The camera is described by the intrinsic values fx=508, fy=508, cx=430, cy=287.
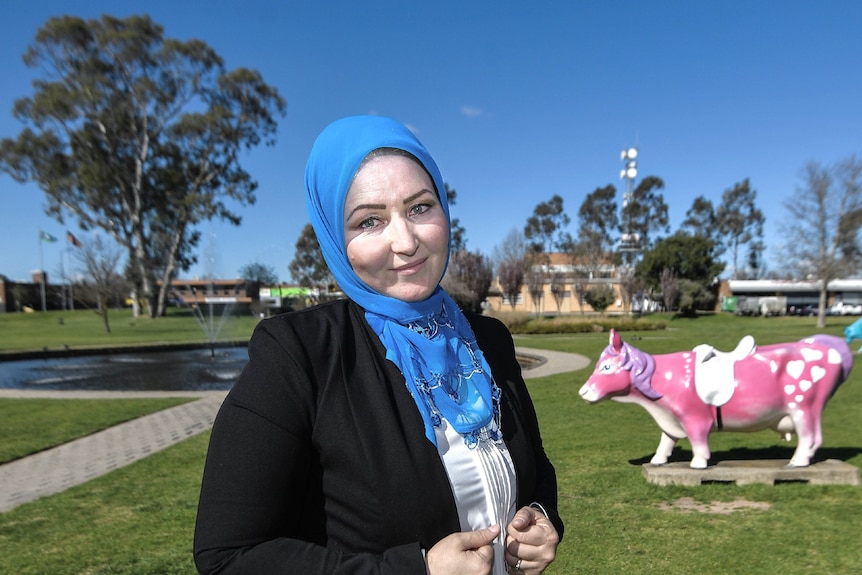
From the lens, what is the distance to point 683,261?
41.6 meters

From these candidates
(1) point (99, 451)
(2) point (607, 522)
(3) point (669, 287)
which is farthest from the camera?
(3) point (669, 287)

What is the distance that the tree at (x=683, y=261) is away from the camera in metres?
41.6

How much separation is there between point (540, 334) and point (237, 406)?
967 inches

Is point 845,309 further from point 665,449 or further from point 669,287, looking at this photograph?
point 665,449

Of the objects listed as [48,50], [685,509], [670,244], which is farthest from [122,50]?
[670,244]

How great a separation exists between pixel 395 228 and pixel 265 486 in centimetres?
60

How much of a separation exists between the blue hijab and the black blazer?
0.22 feet

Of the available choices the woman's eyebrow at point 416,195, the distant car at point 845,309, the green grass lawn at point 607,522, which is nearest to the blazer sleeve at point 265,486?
the woman's eyebrow at point 416,195

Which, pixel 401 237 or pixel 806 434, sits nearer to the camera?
pixel 401 237

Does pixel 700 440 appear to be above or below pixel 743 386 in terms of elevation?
below

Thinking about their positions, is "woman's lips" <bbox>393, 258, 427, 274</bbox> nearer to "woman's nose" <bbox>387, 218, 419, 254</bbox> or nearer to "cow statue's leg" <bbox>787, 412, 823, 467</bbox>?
"woman's nose" <bbox>387, 218, 419, 254</bbox>

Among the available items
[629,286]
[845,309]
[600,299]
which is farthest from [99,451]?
[845,309]

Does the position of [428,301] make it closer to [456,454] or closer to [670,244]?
[456,454]

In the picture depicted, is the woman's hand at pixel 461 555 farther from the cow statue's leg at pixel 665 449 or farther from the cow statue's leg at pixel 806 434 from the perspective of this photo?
the cow statue's leg at pixel 806 434
